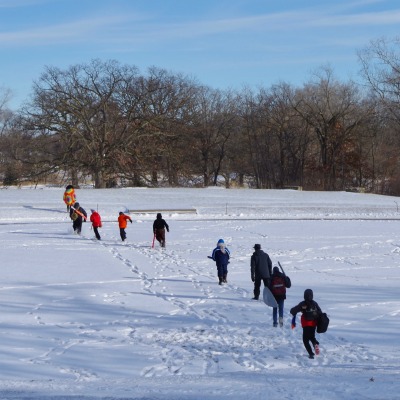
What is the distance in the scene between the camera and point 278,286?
13.4 m

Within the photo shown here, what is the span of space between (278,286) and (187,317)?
6.40ft

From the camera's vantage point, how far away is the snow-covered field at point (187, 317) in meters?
8.93

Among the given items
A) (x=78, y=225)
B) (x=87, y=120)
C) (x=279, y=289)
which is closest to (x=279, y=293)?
(x=279, y=289)

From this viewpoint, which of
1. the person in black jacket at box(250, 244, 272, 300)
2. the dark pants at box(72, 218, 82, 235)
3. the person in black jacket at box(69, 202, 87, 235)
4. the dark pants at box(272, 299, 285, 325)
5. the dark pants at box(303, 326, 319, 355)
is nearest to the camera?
the dark pants at box(303, 326, 319, 355)

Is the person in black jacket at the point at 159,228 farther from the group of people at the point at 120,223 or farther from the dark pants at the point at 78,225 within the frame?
the dark pants at the point at 78,225

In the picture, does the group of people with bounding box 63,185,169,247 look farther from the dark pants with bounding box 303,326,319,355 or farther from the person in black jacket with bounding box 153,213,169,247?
the dark pants with bounding box 303,326,319,355

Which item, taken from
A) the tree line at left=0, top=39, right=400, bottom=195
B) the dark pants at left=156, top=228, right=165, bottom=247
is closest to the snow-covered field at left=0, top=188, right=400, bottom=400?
the dark pants at left=156, top=228, right=165, bottom=247

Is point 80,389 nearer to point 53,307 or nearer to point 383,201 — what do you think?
point 53,307

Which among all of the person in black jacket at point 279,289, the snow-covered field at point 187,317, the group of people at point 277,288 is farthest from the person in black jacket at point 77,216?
the person in black jacket at point 279,289

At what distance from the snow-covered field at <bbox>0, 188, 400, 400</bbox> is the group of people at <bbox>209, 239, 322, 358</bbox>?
9.8 inches

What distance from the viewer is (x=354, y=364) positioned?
34.1 feet

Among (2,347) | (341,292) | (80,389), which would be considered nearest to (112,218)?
(341,292)

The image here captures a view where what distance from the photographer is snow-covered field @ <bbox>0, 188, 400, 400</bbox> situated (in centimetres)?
893

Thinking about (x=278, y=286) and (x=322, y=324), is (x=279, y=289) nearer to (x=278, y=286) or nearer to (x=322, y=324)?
(x=278, y=286)
